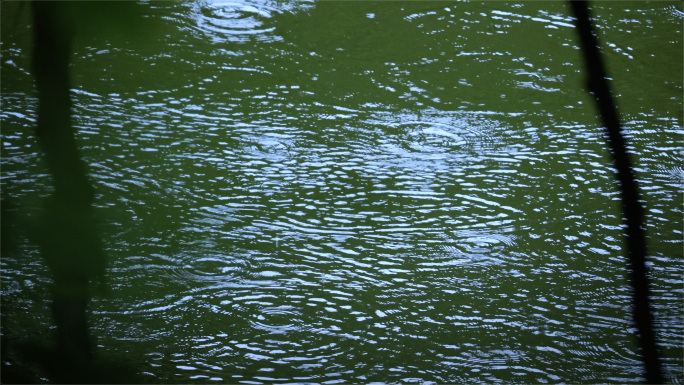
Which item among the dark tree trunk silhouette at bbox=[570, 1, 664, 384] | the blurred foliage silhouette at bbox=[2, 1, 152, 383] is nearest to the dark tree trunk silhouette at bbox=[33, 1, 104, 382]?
the blurred foliage silhouette at bbox=[2, 1, 152, 383]

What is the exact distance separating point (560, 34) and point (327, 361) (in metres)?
1.53

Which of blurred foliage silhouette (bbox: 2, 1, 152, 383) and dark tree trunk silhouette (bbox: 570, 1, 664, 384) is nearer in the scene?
blurred foliage silhouette (bbox: 2, 1, 152, 383)

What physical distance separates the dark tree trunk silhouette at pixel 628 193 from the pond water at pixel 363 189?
0.9 inches

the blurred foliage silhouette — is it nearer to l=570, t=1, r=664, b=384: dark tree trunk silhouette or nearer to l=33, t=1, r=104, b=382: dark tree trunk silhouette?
l=33, t=1, r=104, b=382: dark tree trunk silhouette

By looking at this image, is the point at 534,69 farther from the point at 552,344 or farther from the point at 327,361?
the point at 327,361

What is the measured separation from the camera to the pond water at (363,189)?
166 centimetres

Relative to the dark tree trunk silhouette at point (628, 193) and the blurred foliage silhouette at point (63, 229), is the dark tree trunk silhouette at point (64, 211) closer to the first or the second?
the blurred foliage silhouette at point (63, 229)

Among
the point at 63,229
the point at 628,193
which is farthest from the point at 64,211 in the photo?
the point at 628,193

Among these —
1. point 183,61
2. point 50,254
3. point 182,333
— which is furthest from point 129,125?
point 182,333

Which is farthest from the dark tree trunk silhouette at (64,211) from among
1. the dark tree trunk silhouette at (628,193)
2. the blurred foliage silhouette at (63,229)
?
the dark tree trunk silhouette at (628,193)

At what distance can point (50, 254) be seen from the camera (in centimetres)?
185

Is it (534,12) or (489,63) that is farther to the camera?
(534,12)

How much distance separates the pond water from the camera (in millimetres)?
1657

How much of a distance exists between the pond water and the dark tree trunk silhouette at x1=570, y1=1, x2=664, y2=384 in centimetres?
2
